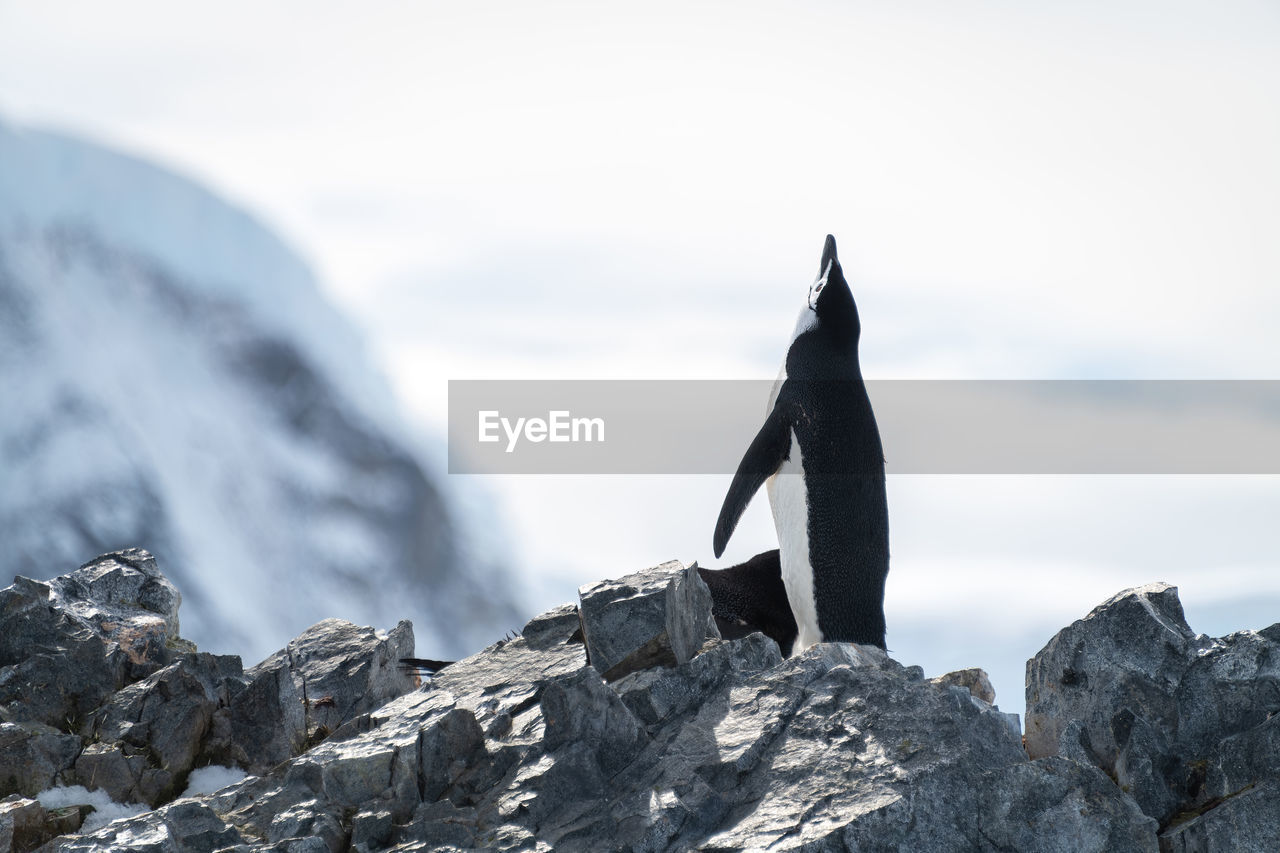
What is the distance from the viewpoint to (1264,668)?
538 centimetres

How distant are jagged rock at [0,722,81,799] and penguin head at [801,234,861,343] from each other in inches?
261

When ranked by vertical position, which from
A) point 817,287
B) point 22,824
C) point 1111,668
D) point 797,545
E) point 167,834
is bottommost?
point 22,824

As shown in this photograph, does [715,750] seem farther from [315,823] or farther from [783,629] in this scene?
[783,629]

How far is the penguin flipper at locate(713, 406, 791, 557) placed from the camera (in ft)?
30.5

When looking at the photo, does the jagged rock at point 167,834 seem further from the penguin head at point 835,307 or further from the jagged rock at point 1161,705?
the penguin head at point 835,307

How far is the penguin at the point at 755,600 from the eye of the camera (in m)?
8.76

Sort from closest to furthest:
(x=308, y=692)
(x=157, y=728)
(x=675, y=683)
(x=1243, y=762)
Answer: (x=1243, y=762) < (x=675, y=683) < (x=157, y=728) < (x=308, y=692)

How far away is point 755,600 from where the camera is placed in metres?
9.05

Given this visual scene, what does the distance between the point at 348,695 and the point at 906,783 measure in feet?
14.3

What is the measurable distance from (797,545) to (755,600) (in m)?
0.61

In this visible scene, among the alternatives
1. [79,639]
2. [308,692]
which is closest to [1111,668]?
[308,692]

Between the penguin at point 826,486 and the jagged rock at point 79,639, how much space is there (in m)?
4.65

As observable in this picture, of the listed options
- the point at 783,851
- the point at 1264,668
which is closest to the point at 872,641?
the point at 1264,668

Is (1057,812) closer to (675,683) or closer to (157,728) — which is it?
(675,683)
